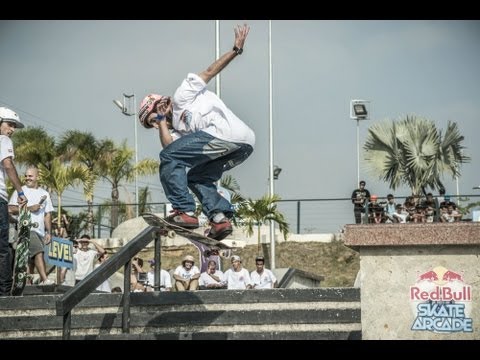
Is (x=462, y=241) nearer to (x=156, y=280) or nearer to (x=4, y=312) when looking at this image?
(x=156, y=280)

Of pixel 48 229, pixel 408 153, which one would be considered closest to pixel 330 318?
pixel 48 229

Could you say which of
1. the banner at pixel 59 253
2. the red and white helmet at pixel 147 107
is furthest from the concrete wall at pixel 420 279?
the banner at pixel 59 253

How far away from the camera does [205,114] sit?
950cm

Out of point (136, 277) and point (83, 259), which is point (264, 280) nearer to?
point (136, 277)

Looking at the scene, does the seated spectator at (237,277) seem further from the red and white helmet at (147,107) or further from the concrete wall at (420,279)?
the concrete wall at (420,279)

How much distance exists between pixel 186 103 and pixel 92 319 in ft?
7.31

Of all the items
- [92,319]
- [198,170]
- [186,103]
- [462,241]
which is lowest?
[92,319]

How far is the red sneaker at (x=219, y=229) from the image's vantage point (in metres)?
9.84

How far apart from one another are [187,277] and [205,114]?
551 cm

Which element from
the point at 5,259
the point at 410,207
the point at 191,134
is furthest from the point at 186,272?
the point at 410,207

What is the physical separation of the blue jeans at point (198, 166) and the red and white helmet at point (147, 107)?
1.12ft

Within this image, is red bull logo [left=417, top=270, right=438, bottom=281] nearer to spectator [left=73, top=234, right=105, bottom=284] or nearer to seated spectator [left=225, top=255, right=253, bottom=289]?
seated spectator [left=225, top=255, right=253, bottom=289]

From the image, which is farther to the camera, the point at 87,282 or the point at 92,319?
the point at 92,319

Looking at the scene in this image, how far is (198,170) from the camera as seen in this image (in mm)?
9930
